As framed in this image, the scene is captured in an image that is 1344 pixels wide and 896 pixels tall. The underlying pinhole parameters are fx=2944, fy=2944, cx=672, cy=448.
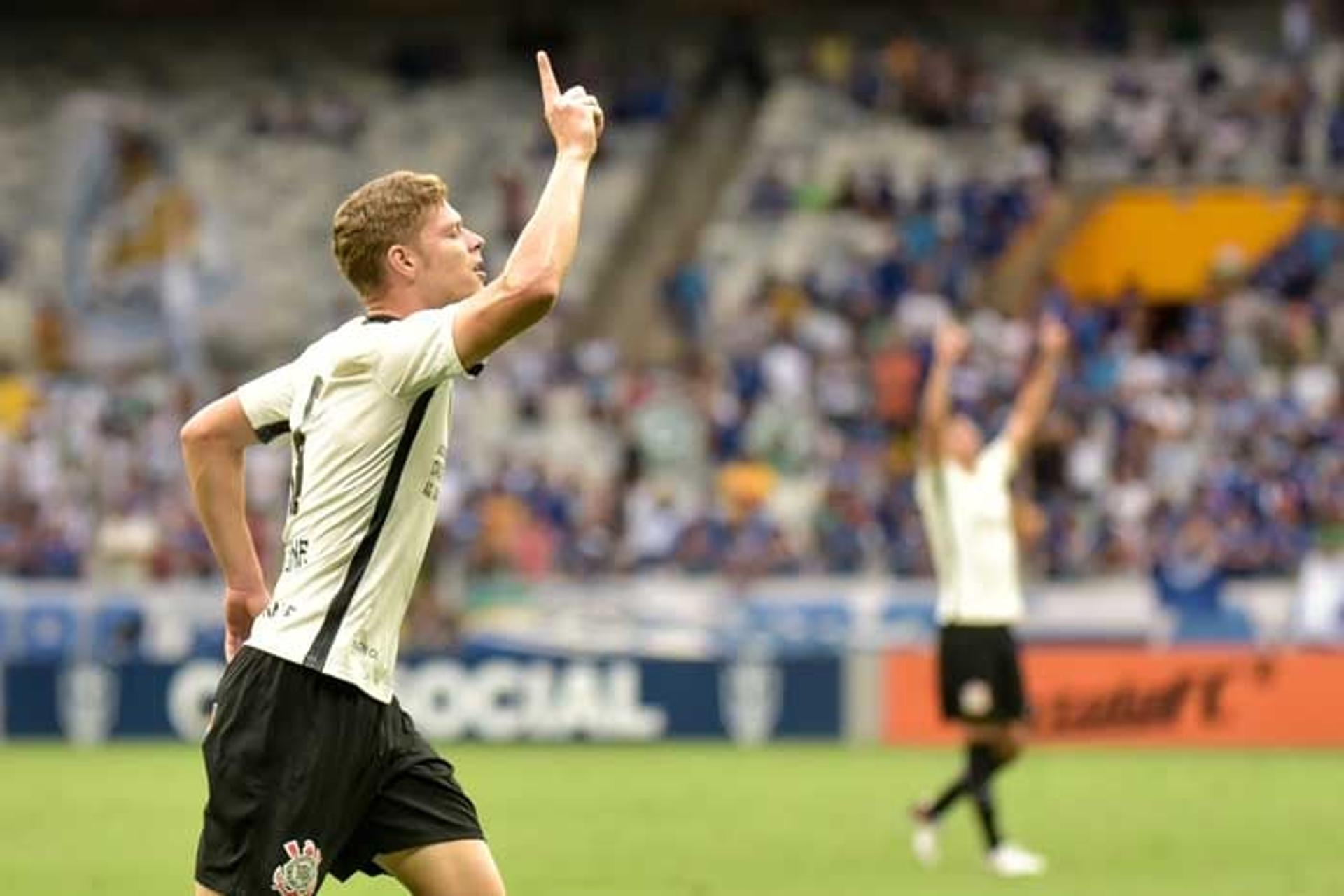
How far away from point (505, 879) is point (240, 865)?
6446 mm

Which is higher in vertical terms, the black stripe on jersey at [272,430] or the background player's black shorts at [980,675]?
the black stripe on jersey at [272,430]

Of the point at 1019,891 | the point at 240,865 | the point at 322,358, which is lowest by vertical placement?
the point at 1019,891

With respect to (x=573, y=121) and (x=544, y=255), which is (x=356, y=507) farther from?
(x=573, y=121)

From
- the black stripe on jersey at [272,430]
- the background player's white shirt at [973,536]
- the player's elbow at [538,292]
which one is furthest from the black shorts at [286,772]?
the background player's white shirt at [973,536]

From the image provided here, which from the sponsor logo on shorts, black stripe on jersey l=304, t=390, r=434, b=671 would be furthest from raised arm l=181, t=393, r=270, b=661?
the sponsor logo on shorts

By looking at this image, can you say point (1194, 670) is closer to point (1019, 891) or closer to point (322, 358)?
point (1019, 891)

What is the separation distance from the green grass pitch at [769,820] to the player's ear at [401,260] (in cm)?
613

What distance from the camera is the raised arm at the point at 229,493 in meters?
7.34

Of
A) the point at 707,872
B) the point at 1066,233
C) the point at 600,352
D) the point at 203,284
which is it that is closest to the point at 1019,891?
the point at 707,872

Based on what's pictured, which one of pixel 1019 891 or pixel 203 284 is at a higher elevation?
pixel 203 284

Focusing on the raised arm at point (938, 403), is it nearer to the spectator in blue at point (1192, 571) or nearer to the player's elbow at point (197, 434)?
the player's elbow at point (197, 434)

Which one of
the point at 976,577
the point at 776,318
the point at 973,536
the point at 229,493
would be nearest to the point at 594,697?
the point at 776,318

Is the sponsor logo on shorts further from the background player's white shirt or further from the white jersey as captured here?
the white jersey

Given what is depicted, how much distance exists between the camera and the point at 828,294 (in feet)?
109
